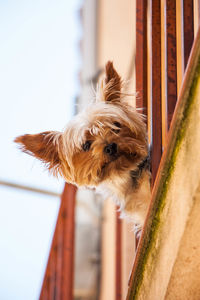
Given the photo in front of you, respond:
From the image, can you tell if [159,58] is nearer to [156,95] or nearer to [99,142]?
[156,95]

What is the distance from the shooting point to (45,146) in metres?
2.51

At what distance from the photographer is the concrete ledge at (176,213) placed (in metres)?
1.34

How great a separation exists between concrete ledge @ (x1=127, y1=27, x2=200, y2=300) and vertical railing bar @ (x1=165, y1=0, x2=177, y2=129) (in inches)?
7.8

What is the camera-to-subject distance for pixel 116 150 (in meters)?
2.38

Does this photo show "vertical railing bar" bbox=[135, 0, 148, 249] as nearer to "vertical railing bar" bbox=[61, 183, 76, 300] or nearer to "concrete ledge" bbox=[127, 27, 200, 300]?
"concrete ledge" bbox=[127, 27, 200, 300]

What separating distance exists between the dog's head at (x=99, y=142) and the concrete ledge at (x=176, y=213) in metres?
0.77

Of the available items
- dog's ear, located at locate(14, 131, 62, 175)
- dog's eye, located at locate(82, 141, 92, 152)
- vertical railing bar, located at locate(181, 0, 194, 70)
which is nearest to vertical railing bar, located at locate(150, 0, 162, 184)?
vertical railing bar, located at locate(181, 0, 194, 70)

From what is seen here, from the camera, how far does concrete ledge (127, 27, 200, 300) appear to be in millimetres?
1344

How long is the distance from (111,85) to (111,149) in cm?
43

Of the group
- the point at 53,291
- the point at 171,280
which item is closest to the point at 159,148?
the point at 171,280

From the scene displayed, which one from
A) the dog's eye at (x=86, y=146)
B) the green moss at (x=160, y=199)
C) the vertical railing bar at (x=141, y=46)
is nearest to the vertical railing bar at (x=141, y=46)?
the vertical railing bar at (x=141, y=46)

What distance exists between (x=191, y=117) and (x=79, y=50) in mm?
6328

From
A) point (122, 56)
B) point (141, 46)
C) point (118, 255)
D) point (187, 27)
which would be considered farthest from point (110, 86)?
point (118, 255)

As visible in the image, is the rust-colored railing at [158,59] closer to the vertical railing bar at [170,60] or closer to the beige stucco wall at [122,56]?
the vertical railing bar at [170,60]
